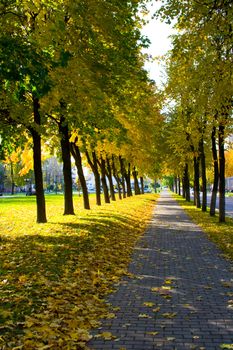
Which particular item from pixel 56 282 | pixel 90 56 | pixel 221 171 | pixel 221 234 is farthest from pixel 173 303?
pixel 221 171

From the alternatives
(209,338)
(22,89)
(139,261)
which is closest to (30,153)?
(22,89)

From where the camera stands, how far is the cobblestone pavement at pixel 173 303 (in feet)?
16.7

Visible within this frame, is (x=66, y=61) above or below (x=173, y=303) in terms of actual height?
above

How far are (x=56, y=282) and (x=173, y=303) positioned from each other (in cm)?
207

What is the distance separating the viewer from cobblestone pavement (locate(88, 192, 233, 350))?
16.7 feet

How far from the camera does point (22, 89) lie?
10.9 metres

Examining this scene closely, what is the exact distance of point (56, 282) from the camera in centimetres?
743

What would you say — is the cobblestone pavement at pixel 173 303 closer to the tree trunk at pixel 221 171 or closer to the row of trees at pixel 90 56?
the row of trees at pixel 90 56

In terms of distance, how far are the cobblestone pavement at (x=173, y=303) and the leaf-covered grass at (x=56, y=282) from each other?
1.06ft

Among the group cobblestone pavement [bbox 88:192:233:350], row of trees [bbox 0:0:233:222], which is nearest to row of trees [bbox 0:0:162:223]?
row of trees [bbox 0:0:233:222]

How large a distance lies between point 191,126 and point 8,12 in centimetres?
1557

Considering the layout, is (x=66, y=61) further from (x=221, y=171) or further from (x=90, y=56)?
(x=221, y=171)

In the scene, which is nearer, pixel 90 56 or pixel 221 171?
pixel 90 56

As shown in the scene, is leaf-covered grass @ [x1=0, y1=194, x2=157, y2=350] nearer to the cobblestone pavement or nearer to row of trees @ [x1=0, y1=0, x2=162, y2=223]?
the cobblestone pavement
